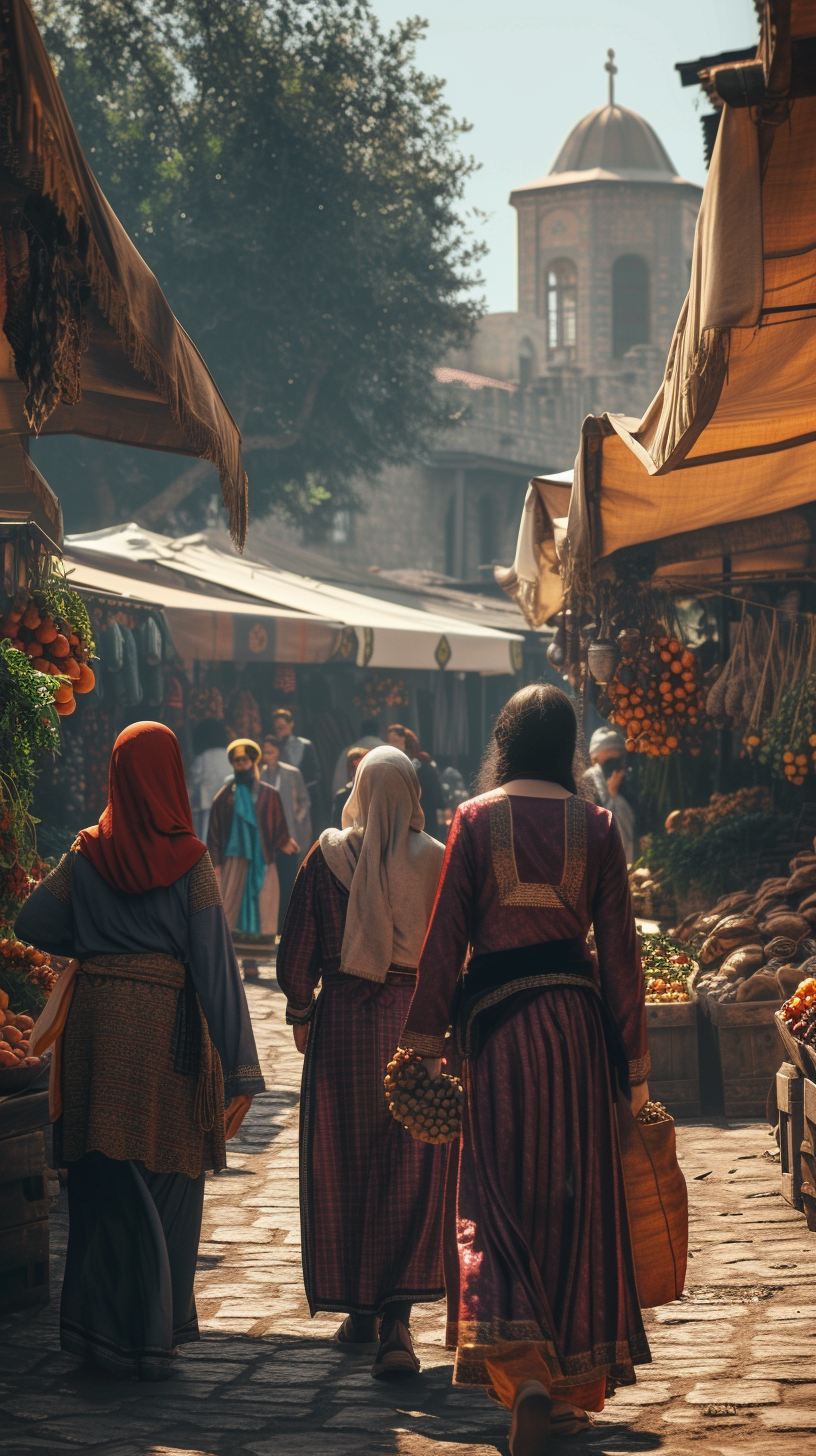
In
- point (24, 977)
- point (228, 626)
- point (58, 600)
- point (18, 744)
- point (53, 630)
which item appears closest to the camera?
point (18, 744)

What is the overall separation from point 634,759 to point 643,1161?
788cm

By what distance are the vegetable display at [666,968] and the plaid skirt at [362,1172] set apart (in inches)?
112

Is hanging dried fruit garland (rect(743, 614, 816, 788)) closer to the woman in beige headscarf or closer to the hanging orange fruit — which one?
the hanging orange fruit

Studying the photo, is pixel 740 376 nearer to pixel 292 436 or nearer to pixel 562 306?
pixel 292 436

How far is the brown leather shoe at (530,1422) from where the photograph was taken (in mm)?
3149

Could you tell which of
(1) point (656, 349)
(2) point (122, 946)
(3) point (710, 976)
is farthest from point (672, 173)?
(2) point (122, 946)

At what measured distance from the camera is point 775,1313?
167 inches

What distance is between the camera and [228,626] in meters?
14.3

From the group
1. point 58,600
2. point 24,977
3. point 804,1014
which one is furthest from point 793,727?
point 24,977

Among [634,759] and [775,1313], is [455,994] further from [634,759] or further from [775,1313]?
[634,759]

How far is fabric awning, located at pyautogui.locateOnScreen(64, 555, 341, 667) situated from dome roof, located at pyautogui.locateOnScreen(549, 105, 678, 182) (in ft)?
132

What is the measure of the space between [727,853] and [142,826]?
556 cm

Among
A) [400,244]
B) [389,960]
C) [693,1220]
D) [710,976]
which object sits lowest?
[693,1220]

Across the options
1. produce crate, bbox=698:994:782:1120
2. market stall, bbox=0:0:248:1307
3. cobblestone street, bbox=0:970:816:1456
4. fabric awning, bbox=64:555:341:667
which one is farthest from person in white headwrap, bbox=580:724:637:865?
cobblestone street, bbox=0:970:816:1456
